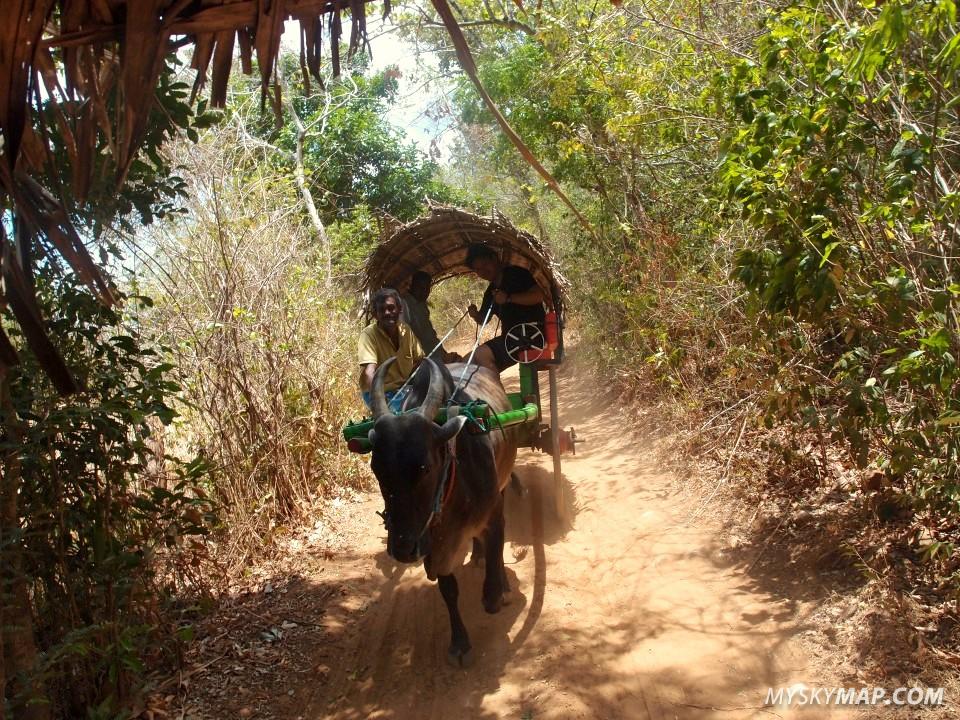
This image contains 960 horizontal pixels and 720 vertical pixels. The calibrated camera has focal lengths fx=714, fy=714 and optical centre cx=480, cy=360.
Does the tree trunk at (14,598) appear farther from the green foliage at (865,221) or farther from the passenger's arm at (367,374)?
the green foliage at (865,221)

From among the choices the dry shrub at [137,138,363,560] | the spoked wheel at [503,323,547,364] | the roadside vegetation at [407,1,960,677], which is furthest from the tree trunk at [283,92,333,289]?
the roadside vegetation at [407,1,960,677]

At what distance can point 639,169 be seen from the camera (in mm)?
8516

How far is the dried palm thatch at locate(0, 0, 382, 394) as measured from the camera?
2406mm

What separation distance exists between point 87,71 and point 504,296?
4.31 meters

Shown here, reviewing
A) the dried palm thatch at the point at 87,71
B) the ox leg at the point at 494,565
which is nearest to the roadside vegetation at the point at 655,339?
the dried palm thatch at the point at 87,71

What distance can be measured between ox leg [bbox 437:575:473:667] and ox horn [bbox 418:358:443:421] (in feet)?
3.66

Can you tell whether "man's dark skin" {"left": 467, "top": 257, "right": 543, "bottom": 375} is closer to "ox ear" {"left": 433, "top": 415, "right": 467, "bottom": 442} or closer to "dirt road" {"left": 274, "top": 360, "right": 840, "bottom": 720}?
"dirt road" {"left": 274, "top": 360, "right": 840, "bottom": 720}

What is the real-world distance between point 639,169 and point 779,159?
16.2ft

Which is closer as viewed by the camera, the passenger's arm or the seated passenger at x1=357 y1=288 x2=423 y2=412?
the passenger's arm

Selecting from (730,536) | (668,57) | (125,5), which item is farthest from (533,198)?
(125,5)

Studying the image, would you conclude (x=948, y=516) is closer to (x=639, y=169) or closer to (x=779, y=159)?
(x=779, y=159)

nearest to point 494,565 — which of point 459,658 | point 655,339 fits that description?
point 459,658

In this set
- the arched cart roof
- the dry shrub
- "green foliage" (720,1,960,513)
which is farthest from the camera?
the arched cart roof

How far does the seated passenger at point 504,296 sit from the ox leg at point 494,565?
1.81 metres
